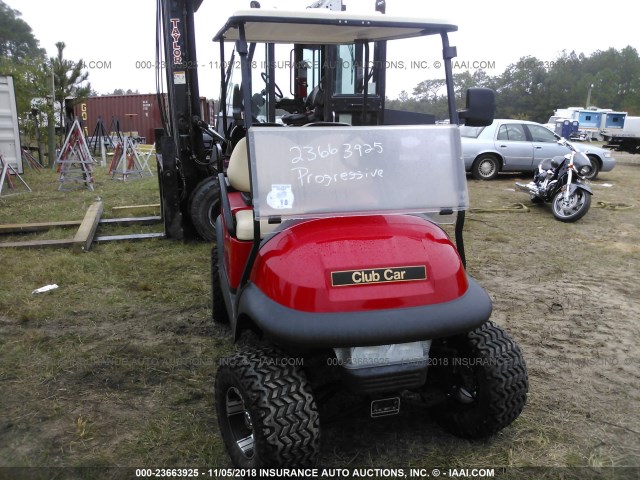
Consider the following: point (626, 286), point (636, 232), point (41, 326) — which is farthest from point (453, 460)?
Answer: point (636, 232)

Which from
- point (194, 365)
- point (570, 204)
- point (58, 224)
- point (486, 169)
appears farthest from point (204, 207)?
point (486, 169)

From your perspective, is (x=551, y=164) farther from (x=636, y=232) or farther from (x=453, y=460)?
(x=453, y=460)

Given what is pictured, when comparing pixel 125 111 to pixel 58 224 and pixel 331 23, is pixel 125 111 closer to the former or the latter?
pixel 58 224

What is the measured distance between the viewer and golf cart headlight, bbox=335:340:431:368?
2.11 meters

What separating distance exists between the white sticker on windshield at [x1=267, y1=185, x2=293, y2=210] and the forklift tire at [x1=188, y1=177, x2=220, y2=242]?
3.80m

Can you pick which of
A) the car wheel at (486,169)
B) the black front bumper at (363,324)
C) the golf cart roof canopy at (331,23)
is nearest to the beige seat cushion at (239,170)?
the golf cart roof canopy at (331,23)

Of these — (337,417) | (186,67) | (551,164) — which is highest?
(186,67)

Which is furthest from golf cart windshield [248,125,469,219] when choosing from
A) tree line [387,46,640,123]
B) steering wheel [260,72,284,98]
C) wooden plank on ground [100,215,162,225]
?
tree line [387,46,640,123]

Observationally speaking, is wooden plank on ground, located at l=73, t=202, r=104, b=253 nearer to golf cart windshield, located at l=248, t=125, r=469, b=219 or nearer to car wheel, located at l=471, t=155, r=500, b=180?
golf cart windshield, located at l=248, t=125, r=469, b=219

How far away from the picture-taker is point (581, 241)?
684cm

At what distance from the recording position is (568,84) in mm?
59219

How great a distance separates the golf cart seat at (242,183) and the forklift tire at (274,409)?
63 centimetres

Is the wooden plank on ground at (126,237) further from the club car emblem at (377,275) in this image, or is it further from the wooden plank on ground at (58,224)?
the club car emblem at (377,275)

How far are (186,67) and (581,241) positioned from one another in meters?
5.37
